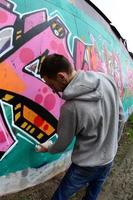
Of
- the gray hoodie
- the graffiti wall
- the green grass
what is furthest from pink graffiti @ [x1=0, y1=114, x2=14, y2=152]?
the green grass

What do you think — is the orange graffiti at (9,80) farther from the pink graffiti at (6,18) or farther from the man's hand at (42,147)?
the man's hand at (42,147)

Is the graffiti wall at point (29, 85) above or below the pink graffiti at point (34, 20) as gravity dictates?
below

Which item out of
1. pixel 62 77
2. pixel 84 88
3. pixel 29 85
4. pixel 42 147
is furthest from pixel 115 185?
pixel 62 77

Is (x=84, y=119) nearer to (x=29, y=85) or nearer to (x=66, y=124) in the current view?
(x=66, y=124)

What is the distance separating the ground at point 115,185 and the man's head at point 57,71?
1819mm

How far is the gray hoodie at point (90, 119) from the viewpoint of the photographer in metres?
3.43

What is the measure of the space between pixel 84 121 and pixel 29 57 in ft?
4.16

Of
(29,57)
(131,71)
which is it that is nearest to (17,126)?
(29,57)

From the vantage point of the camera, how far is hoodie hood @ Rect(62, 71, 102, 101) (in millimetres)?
3396

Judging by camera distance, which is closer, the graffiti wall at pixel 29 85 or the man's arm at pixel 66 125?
the man's arm at pixel 66 125

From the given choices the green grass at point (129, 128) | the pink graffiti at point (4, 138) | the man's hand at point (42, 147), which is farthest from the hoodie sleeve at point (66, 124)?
the green grass at point (129, 128)

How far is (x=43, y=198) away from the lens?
16.6ft

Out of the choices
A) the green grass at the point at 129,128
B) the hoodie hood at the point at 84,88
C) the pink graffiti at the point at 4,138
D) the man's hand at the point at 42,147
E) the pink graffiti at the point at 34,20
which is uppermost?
the pink graffiti at the point at 34,20

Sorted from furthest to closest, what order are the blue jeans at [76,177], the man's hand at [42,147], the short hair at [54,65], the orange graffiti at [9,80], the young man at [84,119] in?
the man's hand at [42,147] < the orange graffiti at [9,80] < the blue jeans at [76,177] < the young man at [84,119] < the short hair at [54,65]
